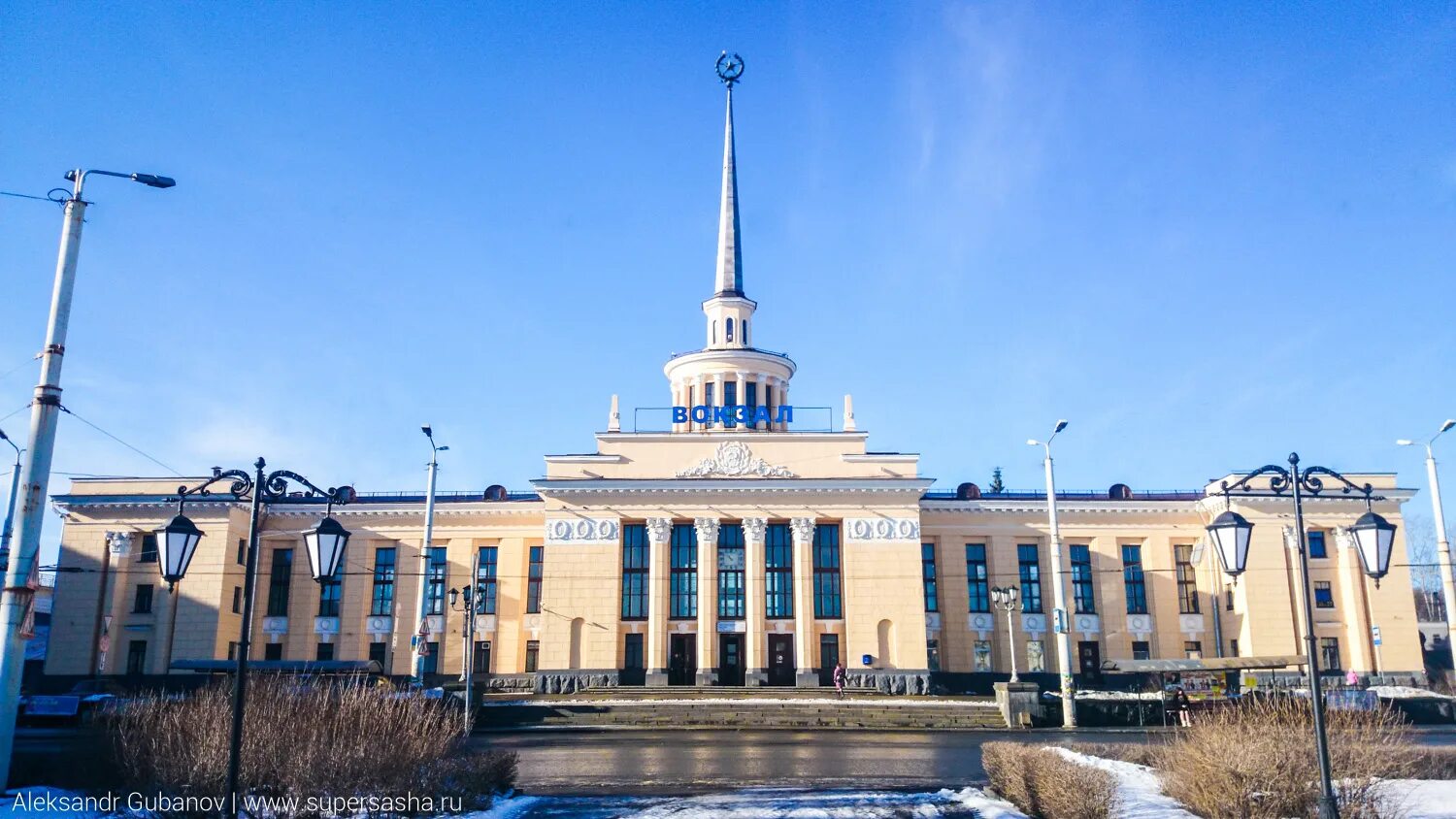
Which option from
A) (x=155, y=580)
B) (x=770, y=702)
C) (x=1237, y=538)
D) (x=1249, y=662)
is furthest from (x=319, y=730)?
(x=155, y=580)

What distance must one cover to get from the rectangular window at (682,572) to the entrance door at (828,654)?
18.6 ft

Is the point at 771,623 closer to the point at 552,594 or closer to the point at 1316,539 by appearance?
the point at 552,594

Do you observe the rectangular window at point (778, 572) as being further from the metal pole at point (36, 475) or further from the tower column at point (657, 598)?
the metal pole at point (36, 475)

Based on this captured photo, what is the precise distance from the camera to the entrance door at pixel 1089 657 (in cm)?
4588

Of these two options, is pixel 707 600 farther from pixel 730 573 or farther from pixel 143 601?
pixel 143 601

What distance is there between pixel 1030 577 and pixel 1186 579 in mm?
7176

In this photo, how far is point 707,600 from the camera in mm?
43438

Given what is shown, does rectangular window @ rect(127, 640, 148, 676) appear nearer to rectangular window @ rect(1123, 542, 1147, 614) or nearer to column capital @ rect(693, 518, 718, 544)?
column capital @ rect(693, 518, 718, 544)

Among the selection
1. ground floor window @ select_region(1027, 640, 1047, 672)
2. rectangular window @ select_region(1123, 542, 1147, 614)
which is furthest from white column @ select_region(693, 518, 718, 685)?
rectangular window @ select_region(1123, 542, 1147, 614)

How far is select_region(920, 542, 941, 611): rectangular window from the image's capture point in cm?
4669

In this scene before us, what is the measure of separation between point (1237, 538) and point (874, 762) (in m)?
11.6

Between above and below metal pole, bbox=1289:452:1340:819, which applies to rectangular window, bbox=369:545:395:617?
above

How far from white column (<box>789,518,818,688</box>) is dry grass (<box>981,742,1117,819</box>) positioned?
27.7 metres

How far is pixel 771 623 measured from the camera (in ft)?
144
